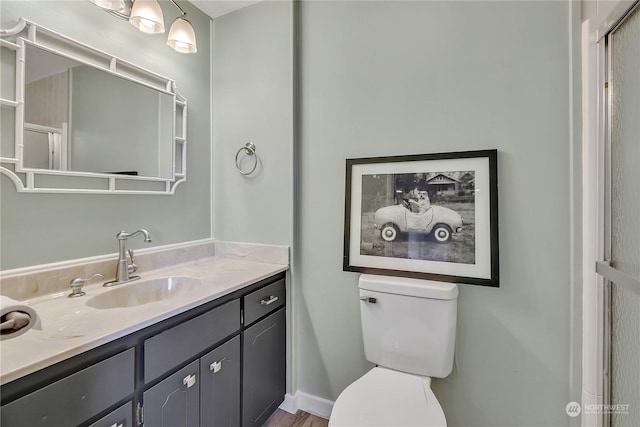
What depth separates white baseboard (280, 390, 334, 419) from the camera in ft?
5.52

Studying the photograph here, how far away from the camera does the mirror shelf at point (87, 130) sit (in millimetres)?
1112

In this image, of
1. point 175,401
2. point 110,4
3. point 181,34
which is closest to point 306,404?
point 175,401

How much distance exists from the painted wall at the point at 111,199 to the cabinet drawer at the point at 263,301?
658 mm

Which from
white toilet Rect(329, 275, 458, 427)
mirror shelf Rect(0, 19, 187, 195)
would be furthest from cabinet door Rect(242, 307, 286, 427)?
mirror shelf Rect(0, 19, 187, 195)

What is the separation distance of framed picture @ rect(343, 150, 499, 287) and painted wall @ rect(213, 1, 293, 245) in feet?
1.39

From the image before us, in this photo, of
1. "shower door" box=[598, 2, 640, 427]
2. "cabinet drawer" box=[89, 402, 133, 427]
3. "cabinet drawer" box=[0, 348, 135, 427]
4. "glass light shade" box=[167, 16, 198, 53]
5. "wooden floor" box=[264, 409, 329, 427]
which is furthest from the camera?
"wooden floor" box=[264, 409, 329, 427]

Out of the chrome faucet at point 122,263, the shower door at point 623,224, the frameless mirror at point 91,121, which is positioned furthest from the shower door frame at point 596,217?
the frameless mirror at point 91,121

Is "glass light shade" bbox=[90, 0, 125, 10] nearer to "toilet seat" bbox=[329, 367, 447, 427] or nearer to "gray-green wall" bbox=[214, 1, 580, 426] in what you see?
"gray-green wall" bbox=[214, 1, 580, 426]

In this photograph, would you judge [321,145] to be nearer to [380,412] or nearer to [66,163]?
[66,163]

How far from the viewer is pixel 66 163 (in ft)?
4.08

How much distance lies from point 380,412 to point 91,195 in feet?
5.09

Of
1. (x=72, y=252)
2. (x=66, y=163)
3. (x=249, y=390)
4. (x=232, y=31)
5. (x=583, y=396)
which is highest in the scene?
(x=232, y=31)

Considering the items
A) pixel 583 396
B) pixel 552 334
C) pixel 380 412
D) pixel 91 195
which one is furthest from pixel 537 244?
pixel 91 195

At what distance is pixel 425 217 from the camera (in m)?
1.43
